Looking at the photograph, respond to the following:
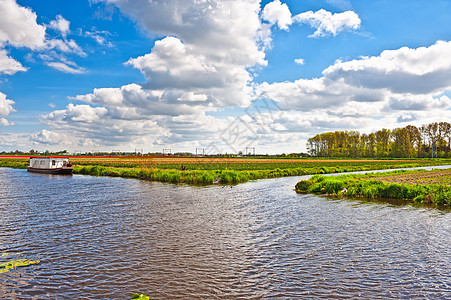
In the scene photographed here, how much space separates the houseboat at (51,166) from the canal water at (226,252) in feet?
133

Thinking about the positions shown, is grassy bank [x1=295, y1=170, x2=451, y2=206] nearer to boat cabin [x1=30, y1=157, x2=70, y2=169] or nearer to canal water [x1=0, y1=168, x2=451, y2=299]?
canal water [x1=0, y1=168, x2=451, y2=299]

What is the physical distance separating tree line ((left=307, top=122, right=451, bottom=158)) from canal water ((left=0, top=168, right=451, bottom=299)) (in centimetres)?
14763

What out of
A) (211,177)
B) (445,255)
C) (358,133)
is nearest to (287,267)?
(445,255)

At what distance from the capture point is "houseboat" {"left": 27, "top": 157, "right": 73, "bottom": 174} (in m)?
56.5

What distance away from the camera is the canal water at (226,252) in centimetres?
801

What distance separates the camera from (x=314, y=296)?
300 inches

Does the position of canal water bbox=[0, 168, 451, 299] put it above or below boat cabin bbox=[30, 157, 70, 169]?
below

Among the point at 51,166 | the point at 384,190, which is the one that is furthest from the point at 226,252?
the point at 51,166

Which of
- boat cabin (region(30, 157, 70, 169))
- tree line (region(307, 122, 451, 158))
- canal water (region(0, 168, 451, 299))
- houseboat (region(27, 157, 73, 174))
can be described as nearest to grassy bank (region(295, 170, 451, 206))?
canal water (region(0, 168, 451, 299))

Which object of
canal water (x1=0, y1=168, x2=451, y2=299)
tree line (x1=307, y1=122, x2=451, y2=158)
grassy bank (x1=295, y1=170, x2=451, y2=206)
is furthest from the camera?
tree line (x1=307, y1=122, x2=451, y2=158)

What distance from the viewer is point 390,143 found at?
504ft

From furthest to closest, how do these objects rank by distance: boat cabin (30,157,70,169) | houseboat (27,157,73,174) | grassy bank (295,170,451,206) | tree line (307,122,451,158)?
tree line (307,122,451,158) → boat cabin (30,157,70,169) → houseboat (27,157,73,174) → grassy bank (295,170,451,206)

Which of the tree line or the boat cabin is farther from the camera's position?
the tree line

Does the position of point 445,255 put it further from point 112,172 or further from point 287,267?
point 112,172
